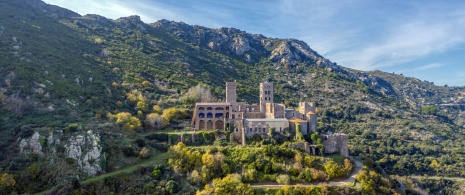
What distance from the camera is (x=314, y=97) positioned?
109812mm

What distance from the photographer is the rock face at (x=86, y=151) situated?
4341cm

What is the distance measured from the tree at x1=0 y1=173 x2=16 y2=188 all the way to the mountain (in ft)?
Result: 7.04

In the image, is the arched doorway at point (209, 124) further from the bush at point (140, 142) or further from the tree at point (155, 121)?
the bush at point (140, 142)

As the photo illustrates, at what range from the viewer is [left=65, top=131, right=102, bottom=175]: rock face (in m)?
43.4

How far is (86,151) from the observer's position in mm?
44531

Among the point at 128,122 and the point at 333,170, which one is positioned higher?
the point at 128,122

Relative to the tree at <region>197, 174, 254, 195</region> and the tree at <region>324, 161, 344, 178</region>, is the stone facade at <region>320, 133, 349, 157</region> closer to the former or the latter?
the tree at <region>324, 161, 344, 178</region>

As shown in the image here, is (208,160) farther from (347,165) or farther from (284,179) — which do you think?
(347,165)

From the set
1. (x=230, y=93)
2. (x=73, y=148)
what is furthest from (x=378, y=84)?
(x=73, y=148)

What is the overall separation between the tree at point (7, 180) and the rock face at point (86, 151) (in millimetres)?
6882

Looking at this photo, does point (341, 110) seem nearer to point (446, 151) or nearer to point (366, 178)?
point (446, 151)

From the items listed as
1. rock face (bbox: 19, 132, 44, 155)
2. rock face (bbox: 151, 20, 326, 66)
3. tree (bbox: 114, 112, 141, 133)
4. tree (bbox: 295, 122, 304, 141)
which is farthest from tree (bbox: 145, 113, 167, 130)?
rock face (bbox: 151, 20, 326, 66)

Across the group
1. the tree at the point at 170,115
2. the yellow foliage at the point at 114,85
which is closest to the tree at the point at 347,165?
the tree at the point at 170,115

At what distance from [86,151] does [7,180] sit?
9201mm
